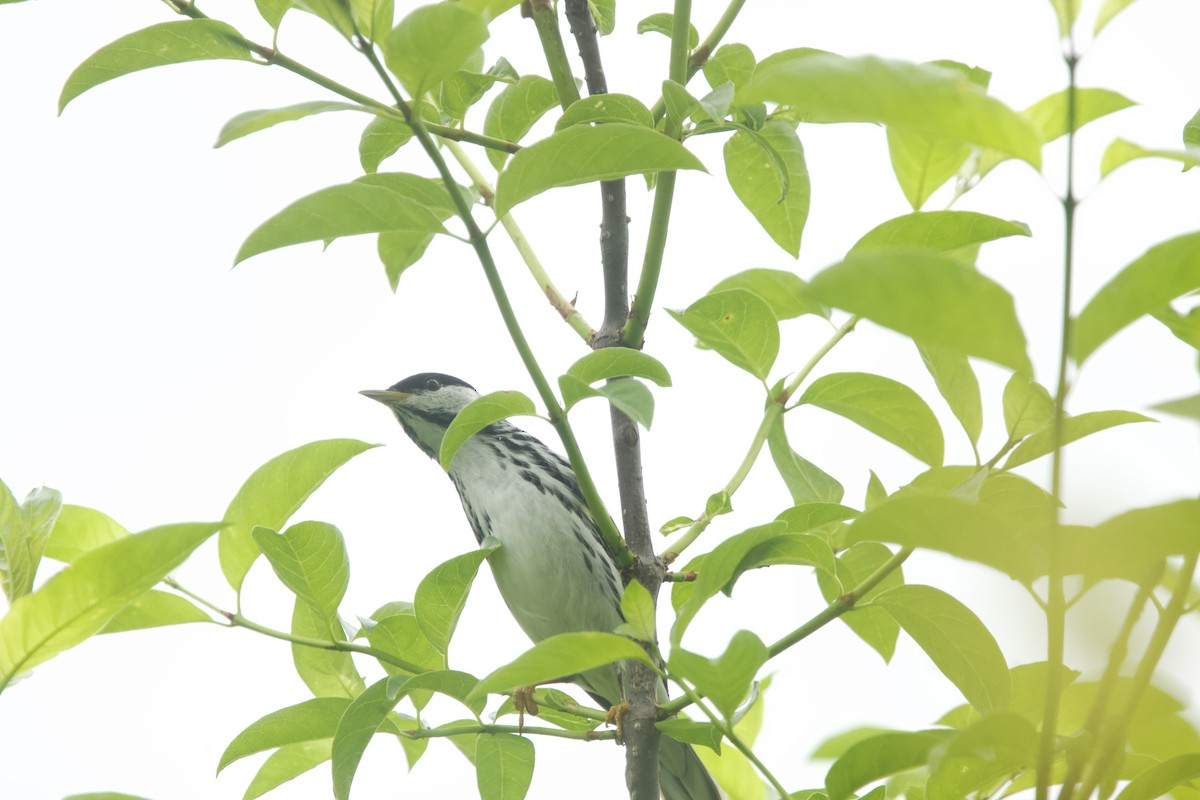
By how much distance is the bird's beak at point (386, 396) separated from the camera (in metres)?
3.13

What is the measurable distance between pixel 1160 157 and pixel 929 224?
47 centimetres

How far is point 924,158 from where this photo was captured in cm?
135

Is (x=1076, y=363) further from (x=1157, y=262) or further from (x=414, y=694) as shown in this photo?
(x=414, y=694)

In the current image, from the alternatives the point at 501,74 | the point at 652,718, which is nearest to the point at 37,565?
the point at 652,718

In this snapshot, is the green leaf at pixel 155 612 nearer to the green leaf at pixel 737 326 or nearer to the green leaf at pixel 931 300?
the green leaf at pixel 737 326

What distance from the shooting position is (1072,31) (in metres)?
0.73

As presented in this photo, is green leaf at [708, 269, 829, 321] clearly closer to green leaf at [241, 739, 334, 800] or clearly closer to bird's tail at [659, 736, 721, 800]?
green leaf at [241, 739, 334, 800]

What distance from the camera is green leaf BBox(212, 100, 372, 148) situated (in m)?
0.96

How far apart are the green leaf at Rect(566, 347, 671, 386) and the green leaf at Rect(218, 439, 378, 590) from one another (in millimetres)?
321

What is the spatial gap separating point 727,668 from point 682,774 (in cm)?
158

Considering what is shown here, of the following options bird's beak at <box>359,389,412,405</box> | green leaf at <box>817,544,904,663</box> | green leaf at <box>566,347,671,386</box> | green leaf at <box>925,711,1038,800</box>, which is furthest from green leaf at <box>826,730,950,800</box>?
bird's beak at <box>359,389,412,405</box>

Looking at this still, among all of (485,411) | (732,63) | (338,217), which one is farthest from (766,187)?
(338,217)

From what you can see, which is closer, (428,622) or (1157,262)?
(1157,262)

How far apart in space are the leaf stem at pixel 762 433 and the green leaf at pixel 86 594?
25.4 inches
